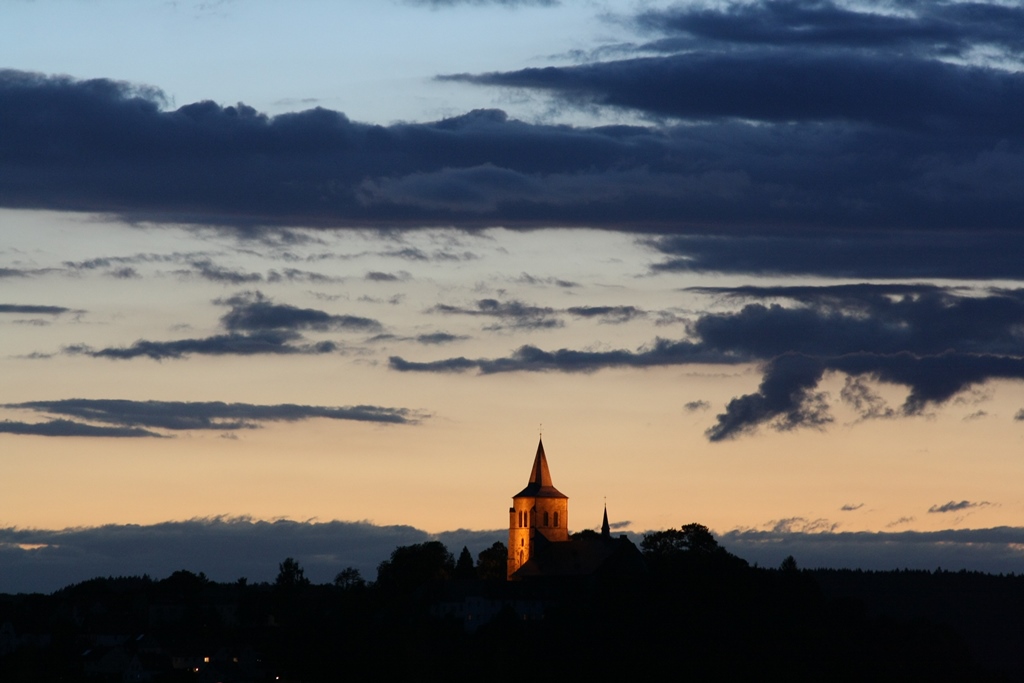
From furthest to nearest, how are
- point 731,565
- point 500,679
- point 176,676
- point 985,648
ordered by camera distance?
point 985,648
point 731,565
point 176,676
point 500,679

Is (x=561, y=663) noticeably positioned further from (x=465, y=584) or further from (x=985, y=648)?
(x=985, y=648)

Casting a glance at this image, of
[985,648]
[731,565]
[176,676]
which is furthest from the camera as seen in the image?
[985,648]

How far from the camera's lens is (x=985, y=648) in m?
196

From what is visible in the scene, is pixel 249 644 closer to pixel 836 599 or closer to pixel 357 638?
pixel 357 638

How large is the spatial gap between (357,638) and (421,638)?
6142 millimetres

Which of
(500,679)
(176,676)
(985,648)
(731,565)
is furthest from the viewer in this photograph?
(985,648)

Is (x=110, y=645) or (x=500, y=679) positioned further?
(x=110, y=645)

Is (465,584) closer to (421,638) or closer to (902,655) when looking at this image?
(421,638)

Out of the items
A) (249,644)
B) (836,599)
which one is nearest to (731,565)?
(836,599)

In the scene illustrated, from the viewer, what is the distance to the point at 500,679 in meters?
151

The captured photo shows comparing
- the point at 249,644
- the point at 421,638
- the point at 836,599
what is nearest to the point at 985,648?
the point at 836,599

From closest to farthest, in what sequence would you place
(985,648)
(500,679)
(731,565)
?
(500,679)
(731,565)
(985,648)

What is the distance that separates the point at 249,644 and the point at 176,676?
966 cm

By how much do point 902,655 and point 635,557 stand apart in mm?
32816
